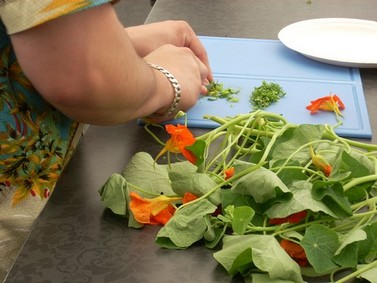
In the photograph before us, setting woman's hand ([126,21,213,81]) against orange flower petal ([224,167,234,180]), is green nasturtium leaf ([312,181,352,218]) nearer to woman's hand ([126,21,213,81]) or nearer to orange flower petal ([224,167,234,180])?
orange flower petal ([224,167,234,180])

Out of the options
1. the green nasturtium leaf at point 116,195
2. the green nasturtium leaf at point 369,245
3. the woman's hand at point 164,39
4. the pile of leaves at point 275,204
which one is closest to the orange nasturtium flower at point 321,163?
the pile of leaves at point 275,204

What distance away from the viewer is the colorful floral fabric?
0.88m

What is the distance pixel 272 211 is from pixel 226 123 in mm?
200

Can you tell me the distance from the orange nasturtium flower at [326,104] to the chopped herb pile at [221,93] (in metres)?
0.13

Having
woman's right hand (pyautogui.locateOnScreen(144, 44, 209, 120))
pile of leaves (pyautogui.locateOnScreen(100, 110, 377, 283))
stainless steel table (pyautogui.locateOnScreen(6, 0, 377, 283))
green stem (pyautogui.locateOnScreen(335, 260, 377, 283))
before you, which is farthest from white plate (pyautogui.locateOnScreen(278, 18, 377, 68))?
green stem (pyautogui.locateOnScreen(335, 260, 377, 283))

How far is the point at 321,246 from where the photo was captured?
64cm

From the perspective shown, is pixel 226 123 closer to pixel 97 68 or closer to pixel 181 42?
pixel 97 68

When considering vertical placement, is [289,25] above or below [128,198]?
below

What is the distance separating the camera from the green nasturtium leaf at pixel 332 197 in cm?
67

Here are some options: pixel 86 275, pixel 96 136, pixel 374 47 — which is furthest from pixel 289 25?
pixel 86 275

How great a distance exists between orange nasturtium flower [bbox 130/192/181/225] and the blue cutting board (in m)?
0.27

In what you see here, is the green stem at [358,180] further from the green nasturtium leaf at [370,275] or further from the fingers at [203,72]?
the fingers at [203,72]

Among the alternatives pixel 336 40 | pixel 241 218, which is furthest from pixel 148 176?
pixel 336 40

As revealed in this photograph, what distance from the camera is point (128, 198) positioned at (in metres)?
0.75
